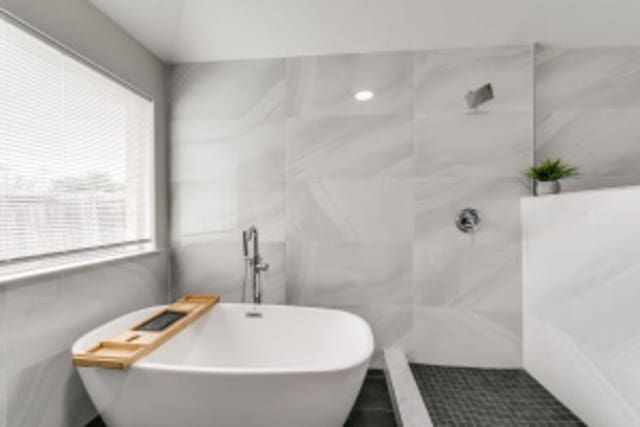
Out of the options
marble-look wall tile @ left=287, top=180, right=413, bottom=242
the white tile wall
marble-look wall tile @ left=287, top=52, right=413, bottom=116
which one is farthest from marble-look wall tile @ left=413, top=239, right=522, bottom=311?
marble-look wall tile @ left=287, top=52, right=413, bottom=116

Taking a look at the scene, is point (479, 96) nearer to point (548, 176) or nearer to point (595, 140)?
point (548, 176)

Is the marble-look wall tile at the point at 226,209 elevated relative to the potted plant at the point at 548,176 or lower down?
lower down

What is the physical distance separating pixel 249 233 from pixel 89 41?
4.44ft

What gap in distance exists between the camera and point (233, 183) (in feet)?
7.41

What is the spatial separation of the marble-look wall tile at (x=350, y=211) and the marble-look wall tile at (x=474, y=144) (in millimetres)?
265

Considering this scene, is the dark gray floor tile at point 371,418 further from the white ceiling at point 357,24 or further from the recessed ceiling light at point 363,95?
the white ceiling at point 357,24

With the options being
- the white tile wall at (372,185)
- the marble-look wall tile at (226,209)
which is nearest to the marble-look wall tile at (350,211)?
the white tile wall at (372,185)

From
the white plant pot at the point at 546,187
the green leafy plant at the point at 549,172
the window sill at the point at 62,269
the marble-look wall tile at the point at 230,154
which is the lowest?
the window sill at the point at 62,269

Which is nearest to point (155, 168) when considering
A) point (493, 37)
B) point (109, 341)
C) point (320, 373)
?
point (109, 341)

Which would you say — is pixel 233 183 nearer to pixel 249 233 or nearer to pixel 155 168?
pixel 249 233

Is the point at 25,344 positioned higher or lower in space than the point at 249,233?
lower

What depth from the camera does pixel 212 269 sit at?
2295 mm

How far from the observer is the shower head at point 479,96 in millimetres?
1870

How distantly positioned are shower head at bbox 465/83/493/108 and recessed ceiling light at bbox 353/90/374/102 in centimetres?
61
